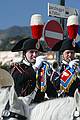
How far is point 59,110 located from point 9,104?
42 centimetres

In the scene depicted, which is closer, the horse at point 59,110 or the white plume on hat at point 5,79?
the horse at point 59,110

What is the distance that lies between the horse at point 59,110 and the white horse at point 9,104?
168mm

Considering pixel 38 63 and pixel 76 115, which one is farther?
pixel 38 63

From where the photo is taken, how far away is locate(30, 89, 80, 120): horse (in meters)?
3.33

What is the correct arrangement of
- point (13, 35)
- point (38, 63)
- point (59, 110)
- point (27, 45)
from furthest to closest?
point (13, 35) < point (38, 63) < point (27, 45) < point (59, 110)

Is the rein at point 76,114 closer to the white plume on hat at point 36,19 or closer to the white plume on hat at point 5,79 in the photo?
the white plume on hat at point 5,79

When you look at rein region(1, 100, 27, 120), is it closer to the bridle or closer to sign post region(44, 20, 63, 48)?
the bridle

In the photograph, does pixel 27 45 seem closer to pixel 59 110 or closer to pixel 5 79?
pixel 5 79

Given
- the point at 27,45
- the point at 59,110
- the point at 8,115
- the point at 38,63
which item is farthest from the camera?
the point at 38,63

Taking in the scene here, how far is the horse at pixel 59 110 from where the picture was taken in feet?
10.9

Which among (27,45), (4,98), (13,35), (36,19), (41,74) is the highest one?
(36,19)

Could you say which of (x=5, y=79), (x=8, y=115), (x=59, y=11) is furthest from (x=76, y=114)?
(x=59, y=11)

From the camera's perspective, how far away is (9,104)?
354cm

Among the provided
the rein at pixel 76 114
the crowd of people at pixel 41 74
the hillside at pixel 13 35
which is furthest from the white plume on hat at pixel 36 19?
the hillside at pixel 13 35
